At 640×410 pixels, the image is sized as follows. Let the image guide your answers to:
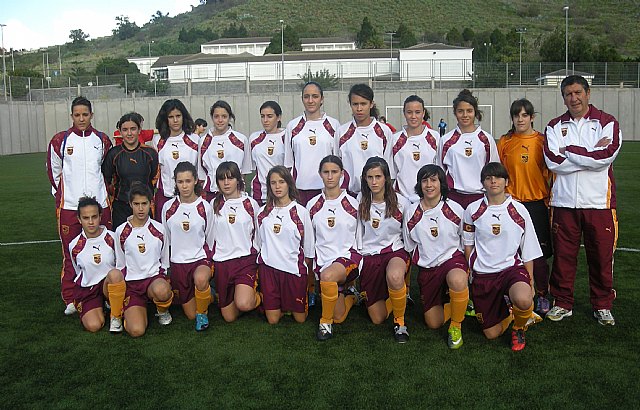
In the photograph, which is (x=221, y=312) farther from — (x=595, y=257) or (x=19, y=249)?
(x=19, y=249)

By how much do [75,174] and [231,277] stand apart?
5.42 ft

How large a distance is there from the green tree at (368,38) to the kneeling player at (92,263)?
72.0m

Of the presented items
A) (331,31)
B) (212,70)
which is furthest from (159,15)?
(212,70)

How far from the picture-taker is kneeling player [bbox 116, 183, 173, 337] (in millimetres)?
4980

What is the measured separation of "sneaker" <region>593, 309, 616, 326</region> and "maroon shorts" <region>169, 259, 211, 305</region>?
308 cm

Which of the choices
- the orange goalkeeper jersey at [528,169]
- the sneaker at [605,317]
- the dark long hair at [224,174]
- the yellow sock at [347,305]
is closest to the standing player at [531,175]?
the orange goalkeeper jersey at [528,169]

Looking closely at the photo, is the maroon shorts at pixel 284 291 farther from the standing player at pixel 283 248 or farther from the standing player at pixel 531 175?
the standing player at pixel 531 175

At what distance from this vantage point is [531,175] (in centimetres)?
507

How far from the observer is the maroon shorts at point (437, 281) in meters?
4.74

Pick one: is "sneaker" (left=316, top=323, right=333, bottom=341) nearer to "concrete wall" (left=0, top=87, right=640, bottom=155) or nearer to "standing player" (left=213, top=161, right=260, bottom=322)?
"standing player" (left=213, top=161, right=260, bottom=322)

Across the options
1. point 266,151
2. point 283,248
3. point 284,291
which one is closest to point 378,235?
point 283,248

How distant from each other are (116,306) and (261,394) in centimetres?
180

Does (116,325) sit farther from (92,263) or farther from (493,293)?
(493,293)

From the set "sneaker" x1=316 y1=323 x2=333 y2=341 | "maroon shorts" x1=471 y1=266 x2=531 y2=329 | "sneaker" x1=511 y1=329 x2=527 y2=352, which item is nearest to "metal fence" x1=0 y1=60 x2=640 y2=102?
"maroon shorts" x1=471 y1=266 x2=531 y2=329
